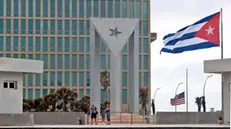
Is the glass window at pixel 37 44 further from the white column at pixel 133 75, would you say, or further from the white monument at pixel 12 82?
the white monument at pixel 12 82

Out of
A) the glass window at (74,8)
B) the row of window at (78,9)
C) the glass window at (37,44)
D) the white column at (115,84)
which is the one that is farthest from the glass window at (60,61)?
the white column at (115,84)

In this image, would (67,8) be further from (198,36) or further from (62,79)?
(198,36)

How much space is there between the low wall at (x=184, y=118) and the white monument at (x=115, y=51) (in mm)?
7272

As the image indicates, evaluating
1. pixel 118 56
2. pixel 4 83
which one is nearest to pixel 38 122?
pixel 4 83

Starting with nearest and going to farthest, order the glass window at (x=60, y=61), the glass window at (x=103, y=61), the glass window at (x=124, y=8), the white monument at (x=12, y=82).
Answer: the white monument at (x=12, y=82), the glass window at (x=103, y=61), the glass window at (x=60, y=61), the glass window at (x=124, y=8)

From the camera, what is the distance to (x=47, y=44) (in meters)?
117

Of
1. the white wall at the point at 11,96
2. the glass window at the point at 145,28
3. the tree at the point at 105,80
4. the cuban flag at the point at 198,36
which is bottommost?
the white wall at the point at 11,96

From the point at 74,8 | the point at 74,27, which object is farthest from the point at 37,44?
the point at 74,8

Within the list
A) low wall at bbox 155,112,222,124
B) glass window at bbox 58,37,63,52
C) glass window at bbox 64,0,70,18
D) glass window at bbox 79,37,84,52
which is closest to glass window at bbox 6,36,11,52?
glass window at bbox 58,37,63,52

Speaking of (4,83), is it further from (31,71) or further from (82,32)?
(82,32)

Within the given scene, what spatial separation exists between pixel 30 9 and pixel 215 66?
73160 millimetres

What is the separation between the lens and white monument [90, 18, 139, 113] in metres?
55.4

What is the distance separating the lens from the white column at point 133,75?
2243 inches

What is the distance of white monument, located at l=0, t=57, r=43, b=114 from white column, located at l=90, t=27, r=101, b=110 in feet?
23.4
